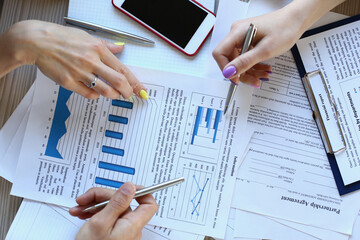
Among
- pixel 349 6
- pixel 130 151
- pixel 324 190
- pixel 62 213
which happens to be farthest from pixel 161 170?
pixel 349 6

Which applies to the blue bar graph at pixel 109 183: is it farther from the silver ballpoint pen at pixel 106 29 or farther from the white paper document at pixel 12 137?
the silver ballpoint pen at pixel 106 29

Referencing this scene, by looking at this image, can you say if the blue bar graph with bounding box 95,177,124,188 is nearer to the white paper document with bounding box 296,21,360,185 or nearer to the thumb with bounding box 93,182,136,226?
the thumb with bounding box 93,182,136,226

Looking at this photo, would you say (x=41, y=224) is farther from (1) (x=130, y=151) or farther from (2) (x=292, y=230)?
(2) (x=292, y=230)

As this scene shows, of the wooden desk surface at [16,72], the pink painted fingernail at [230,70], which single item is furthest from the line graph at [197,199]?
the wooden desk surface at [16,72]

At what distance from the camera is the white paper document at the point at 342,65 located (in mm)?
721

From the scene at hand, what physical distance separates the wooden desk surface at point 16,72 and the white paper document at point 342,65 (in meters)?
0.05

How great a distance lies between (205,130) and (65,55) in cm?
29

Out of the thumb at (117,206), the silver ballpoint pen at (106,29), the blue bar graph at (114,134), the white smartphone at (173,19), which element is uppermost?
the white smartphone at (173,19)

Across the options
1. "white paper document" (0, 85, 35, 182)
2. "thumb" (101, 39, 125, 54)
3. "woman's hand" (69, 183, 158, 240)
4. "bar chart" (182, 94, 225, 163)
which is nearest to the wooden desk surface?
"white paper document" (0, 85, 35, 182)

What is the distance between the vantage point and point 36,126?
0.72m

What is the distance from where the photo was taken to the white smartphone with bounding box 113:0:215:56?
0.72 metres

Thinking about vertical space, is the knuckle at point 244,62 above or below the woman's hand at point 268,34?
below

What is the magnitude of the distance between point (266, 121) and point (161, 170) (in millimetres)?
226

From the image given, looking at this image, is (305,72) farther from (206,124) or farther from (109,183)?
(109,183)
